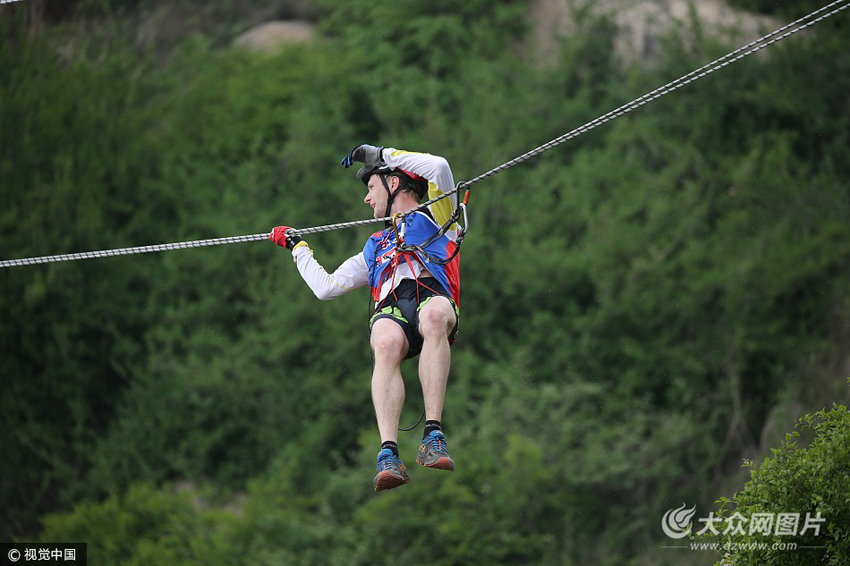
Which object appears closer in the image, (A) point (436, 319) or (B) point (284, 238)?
(A) point (436, 319)

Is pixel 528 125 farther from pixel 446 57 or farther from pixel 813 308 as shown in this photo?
pixel 813 308

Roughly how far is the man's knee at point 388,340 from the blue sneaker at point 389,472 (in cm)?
50

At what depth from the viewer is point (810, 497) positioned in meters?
6.48

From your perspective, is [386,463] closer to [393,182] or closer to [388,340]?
[388,340]

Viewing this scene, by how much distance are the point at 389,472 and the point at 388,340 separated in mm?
692

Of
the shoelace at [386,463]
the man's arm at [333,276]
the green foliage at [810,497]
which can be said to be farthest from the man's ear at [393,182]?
the green foliage at [810,497]

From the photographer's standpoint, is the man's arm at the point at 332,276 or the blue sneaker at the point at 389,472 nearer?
the blue sneaker at the point at 389,472

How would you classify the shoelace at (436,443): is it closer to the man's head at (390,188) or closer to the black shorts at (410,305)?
the black shorts at (410,305)

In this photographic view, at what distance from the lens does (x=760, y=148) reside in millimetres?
18891

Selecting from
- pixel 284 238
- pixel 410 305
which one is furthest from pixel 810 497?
pixel 284 238

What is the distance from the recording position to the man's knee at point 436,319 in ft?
20.6

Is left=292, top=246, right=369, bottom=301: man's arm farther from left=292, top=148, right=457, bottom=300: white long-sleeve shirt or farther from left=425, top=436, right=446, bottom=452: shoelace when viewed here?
left=425, top=436, right=446, bottom=452: shoelace

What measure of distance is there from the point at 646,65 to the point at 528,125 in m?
2.51

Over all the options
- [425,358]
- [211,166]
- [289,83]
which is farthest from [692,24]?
[425,358]
